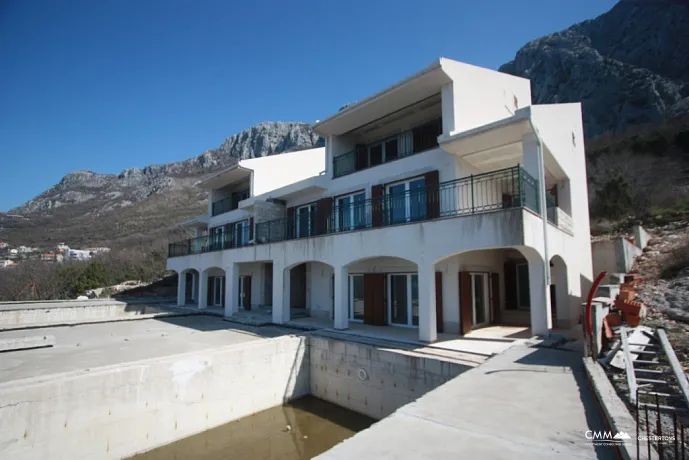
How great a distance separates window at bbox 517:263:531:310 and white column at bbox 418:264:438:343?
6.04 m

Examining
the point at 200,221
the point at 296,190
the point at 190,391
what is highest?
the point at 296,190

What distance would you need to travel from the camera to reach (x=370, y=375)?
10.1m

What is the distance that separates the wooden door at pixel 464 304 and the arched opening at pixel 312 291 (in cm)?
601

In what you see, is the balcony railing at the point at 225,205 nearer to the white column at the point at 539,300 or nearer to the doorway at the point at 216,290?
the doorway at the point at 216,290

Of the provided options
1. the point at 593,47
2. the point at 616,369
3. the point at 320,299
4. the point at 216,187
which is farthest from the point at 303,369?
the point at 593,47

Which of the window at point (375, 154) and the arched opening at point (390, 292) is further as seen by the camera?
the window at point (375, 154)

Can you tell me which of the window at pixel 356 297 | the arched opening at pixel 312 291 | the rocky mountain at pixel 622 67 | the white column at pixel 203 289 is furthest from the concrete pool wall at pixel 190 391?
the rocky mountain at pixel 622 67

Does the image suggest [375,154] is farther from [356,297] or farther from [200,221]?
[200,221]

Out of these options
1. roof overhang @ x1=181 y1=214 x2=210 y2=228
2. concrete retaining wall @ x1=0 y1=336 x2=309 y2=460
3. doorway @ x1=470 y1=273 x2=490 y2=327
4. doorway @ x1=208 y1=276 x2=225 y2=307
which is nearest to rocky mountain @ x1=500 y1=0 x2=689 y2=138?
doorway @ x1=470 y1=273 x2=490 y2=327

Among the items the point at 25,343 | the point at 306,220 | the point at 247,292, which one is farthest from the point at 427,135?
the point at 25,343

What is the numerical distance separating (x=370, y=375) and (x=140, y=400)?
5690 mm

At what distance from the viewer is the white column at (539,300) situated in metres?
9.76

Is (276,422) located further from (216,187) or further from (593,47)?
(593,47)

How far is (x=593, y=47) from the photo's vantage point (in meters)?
69.4
